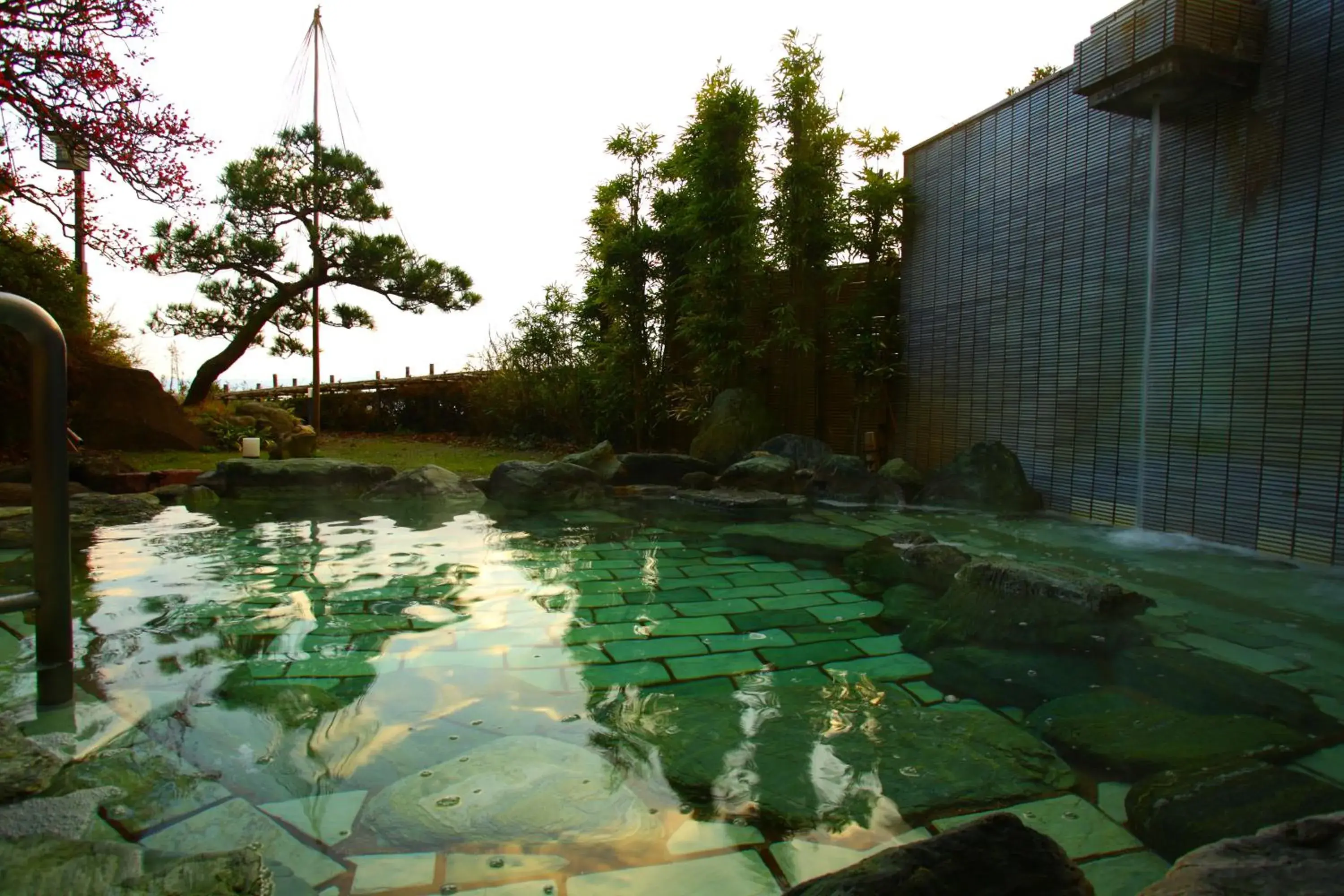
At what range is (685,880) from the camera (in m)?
1.54

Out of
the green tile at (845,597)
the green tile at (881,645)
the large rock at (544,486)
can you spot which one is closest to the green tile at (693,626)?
the green tile at (881,645)

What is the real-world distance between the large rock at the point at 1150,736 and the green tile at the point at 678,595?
1.69m

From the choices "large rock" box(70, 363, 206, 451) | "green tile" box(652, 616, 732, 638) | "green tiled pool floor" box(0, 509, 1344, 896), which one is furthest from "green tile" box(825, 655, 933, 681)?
"large rock" box(70, 363, 206, 451)

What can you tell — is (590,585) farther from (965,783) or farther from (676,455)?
(676,455)

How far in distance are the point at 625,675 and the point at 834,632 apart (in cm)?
96

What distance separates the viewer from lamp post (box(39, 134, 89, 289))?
5031 mm

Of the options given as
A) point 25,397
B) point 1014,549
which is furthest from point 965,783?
point 25,397

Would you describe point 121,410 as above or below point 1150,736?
above

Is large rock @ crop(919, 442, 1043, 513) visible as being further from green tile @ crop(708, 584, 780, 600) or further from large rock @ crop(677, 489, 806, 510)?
green tile @ crop(708, 584, 780, 600)

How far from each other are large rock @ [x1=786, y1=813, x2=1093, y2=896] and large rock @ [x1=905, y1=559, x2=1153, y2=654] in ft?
5.73

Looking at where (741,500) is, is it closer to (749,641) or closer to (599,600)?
(599,600)

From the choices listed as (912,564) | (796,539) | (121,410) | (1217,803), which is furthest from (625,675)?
(121,410)

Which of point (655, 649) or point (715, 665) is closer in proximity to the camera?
point (715, 665)

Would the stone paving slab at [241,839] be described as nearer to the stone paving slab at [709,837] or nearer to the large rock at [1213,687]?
the stone paving slab at [709,837]
